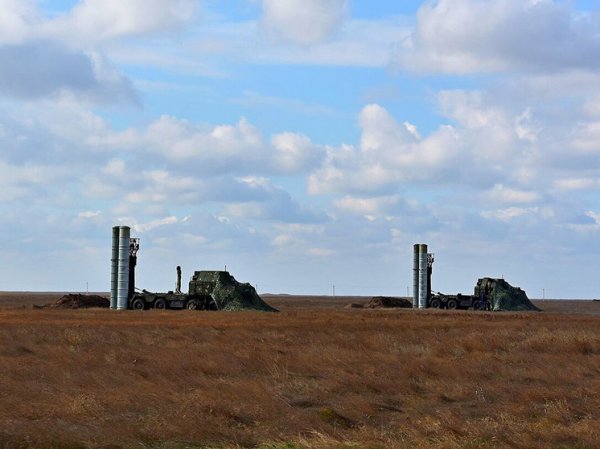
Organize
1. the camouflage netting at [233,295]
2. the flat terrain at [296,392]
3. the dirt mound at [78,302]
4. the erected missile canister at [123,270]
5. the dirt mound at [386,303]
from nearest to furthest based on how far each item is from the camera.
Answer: the flat terrain at [296,392]
the camouflage netting at [233,295]
the erected missile canister at [123,270]
the dirt mound at [78,302]
the dirt mound at [386,303]

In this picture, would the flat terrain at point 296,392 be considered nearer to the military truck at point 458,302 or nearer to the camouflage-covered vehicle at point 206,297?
the camouflage-covered vehicle at point 206,297

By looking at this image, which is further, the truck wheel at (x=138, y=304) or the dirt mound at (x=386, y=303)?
the dirt mound at (x=386, y=303)

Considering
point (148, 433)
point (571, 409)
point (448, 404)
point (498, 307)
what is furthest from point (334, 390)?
point (498, 307)

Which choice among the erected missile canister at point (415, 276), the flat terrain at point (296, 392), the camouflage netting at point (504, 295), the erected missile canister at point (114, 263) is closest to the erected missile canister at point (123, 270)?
the erected missile canister at point (114, 263)

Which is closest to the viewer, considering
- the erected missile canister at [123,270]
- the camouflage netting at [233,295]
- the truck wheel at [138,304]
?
the camouflage netting at [233,295]

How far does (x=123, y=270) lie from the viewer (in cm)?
7269

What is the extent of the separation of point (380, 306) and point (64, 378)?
2750 inches

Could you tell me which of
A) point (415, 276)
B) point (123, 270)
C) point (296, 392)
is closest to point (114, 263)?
point (123, 270)

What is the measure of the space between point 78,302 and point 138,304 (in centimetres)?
861

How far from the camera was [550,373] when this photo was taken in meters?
25.4

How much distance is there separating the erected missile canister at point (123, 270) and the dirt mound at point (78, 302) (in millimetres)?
5806

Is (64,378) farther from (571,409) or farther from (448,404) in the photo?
(571,409)

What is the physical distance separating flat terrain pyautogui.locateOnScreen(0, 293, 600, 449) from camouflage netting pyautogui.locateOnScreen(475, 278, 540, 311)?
4619 cm

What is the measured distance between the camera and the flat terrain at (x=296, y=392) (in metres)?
15.8
